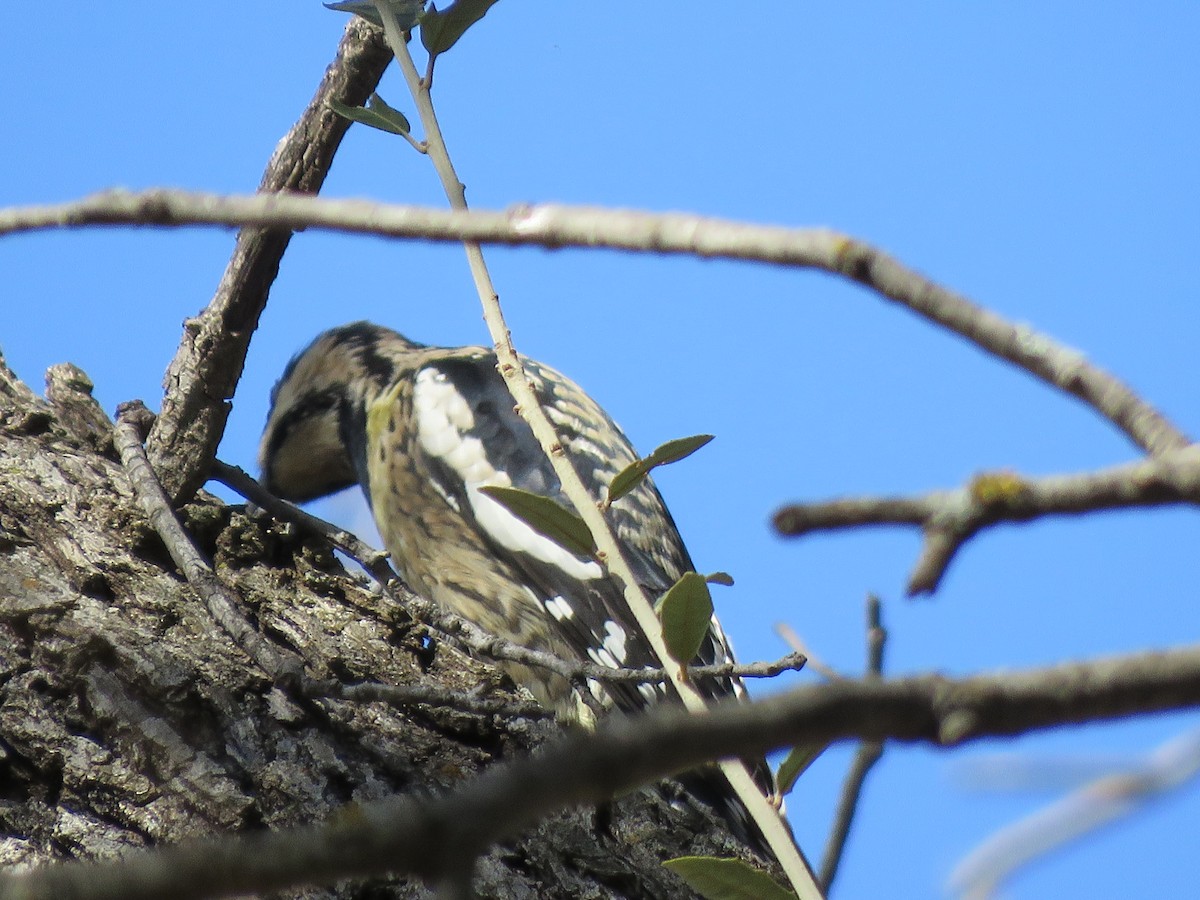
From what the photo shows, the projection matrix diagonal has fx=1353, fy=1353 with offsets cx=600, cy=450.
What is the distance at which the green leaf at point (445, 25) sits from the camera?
6.42 feet

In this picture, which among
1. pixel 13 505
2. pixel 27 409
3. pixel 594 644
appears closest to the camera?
pixel 13 505

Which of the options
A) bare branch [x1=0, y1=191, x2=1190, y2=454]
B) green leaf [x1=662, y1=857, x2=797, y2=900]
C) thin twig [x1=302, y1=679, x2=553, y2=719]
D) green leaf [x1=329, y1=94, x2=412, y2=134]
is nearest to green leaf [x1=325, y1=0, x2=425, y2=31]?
green leaf [x1=329, y1=94, x2=412, y2=134]

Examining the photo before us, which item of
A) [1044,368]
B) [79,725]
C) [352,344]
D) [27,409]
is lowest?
[1044,368]

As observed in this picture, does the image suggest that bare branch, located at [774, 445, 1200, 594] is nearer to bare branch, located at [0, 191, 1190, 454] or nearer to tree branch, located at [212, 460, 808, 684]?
bare branch, located at [0, 191, 1190, 454]

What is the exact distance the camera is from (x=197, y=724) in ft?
5.73

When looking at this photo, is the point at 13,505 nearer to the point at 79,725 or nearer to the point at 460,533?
the point at 79,725

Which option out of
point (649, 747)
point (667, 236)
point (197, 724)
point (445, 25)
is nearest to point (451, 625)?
point (197, 724)

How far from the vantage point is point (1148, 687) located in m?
0.47

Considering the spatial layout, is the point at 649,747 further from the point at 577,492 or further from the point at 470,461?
the point at 470,461

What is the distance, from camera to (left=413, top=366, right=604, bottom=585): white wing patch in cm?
295

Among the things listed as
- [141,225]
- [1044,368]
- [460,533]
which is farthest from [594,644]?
[1044,368]

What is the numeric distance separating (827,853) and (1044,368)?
1.49 m

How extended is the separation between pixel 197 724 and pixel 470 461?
1.44 m

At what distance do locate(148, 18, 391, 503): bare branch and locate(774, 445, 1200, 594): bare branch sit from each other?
1820 mm
